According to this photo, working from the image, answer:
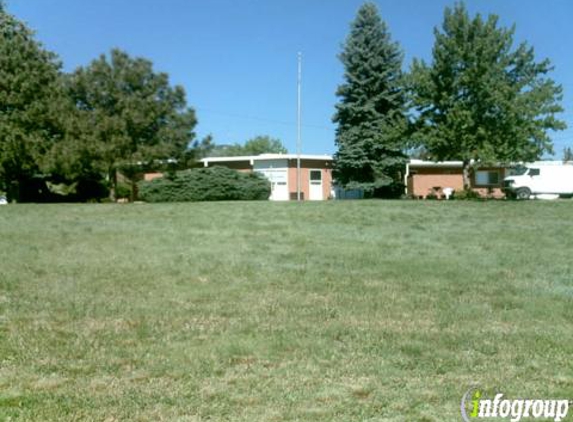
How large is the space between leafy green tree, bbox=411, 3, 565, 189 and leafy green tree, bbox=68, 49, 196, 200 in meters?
12.5

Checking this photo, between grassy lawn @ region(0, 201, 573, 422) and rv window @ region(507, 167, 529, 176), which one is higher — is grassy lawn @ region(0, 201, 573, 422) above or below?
below

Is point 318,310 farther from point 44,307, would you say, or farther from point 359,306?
point 44,307

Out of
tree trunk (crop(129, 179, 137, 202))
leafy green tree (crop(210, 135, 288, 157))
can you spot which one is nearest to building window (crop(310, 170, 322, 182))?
tree trunk (crop(129, 179, 137, 202))

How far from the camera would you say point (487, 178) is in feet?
132

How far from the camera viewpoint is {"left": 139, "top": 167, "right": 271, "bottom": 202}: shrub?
98.1 ft

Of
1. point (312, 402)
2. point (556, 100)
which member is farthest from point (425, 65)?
point (312, 402)

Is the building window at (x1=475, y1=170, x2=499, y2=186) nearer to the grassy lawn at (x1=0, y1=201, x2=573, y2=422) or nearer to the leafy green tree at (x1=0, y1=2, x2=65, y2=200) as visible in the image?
the leafy green tree at (x1=0, y1=2, x2=65, y2=200)

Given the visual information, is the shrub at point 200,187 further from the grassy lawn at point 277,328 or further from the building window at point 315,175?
the grassy lawn at point 277,328

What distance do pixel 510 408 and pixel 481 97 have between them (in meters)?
26.5

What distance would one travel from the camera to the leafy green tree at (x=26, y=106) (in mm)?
28969

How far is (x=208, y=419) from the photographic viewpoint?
10.6ft

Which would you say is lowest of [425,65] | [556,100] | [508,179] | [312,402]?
[312,402]

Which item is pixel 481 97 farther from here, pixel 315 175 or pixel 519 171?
pixel 315 175

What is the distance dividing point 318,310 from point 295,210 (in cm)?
1335
